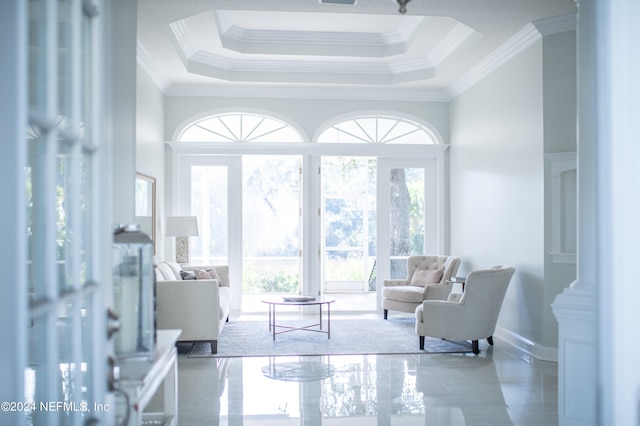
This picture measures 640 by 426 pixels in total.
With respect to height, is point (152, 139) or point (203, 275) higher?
point (152, 139)

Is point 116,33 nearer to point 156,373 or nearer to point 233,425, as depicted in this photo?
point 156,373

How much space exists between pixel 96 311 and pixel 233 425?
2547mm

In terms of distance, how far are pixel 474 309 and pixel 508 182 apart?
1.64 metres

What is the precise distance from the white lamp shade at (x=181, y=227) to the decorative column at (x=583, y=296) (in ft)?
16.9

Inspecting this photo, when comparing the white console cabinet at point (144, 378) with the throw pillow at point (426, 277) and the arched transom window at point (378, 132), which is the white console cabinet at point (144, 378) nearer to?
the throw pillow at point (426, 277)

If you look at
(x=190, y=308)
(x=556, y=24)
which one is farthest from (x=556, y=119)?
(x=190, y=308)

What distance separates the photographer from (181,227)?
728 cm

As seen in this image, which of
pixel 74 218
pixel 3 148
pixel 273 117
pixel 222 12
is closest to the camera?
pixel 3 148

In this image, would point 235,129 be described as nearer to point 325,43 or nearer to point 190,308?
point 325,43

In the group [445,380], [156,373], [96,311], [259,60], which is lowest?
[445,380]

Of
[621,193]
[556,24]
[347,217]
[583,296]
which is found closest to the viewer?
[621,193]

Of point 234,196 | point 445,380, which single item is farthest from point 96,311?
point 234,196

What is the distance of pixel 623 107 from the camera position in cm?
173

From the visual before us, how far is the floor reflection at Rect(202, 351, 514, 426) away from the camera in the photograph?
3863 millimetres
